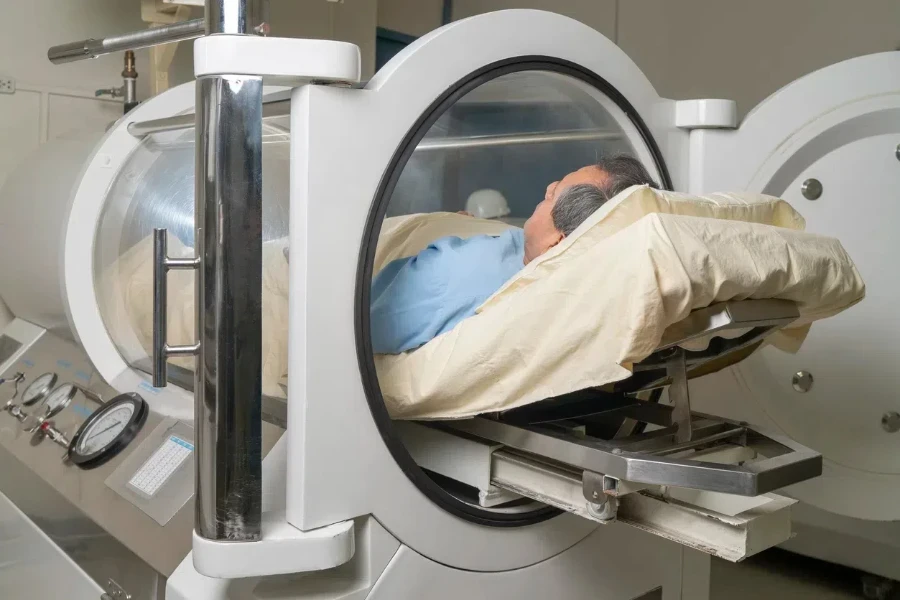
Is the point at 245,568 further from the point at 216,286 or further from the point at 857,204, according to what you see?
the point at 857,204

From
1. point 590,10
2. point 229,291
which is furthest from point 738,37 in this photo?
point 229,291

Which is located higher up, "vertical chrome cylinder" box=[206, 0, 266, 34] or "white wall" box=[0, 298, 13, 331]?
"vertical chrome cylinder" box=[206, 0, 266, 34]

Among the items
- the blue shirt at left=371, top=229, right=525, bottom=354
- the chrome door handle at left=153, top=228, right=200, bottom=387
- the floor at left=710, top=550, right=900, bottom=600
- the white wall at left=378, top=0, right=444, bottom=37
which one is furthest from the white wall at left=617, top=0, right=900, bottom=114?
the chrome door handle at left=153, top=228, right=200, bottom=387

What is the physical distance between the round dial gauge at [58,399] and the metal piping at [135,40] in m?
0.65

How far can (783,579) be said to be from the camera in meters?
2.29

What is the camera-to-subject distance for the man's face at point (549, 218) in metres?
1.01

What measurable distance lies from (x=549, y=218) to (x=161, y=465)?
2.34 feet

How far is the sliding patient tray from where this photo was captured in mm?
811

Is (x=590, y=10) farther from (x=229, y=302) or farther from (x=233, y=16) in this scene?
(x=229, y=302)

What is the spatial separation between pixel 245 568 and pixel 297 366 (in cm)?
23

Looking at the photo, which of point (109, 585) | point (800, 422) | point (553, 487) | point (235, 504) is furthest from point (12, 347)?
point (800, 422)

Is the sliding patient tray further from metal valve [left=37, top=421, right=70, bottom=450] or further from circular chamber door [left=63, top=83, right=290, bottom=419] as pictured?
metal valve [left=37, top=421, right=70, bottom=450]

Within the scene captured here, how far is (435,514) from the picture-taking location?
101 centimetres

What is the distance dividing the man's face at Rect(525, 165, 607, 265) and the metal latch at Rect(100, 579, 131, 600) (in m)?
0.77
